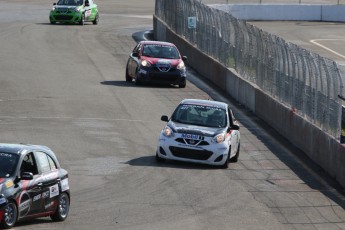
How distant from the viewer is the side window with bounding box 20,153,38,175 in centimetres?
1681

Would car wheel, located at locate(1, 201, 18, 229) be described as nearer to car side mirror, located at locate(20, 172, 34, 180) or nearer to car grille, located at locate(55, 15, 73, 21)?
car side mirror, located at locate(20, 172, 34, 180)

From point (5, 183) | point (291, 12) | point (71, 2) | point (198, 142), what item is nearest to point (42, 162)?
point (5, 183)

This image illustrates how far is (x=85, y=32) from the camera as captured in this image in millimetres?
56094

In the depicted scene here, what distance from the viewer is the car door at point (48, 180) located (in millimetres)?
17141

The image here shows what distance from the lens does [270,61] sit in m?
34.3

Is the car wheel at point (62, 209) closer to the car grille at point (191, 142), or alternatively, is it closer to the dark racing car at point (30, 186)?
the dark racing car at point (30, 186)

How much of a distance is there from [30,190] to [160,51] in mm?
23857

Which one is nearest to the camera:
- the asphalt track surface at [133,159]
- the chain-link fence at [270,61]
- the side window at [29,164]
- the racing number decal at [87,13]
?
the side window at [29,164]

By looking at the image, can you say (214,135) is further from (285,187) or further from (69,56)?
(69,56)

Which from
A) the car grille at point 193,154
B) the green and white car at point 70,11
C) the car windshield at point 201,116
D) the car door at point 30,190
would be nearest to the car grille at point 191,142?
the car grille at point 193,154

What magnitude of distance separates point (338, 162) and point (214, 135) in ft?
9.19

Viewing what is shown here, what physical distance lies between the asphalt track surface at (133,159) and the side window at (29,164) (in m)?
0.83

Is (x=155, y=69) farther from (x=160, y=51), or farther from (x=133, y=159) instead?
(x=133, y=159)

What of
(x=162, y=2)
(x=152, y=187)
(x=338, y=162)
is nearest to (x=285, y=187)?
(x=338, y=162)
